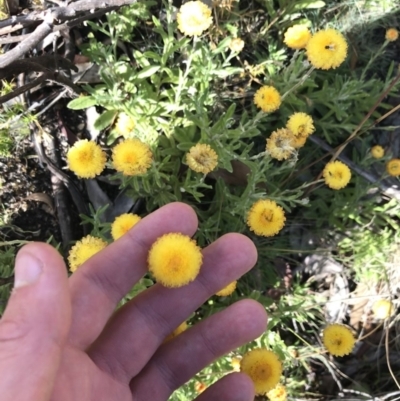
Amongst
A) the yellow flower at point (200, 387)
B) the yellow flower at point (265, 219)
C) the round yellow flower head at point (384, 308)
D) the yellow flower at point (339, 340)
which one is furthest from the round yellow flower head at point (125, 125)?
the round yellow flower head at point (384, 308)

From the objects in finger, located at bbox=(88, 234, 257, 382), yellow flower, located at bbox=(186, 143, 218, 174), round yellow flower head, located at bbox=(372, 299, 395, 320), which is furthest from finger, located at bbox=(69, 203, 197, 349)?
round yellow flower head, located at bbox=(372, 299, 395, 320)

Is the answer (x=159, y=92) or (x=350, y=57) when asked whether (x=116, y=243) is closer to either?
(x=159, y=92)

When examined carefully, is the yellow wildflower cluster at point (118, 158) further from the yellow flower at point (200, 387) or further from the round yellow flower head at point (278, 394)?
the round yellow flower head at point (278, 394)

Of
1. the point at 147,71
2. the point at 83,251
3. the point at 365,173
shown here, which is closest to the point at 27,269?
the point at 83,251

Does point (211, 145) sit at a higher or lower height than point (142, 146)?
lower

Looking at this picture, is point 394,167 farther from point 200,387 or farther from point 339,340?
point 200,387

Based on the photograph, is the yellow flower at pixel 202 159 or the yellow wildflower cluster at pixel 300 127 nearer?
the yellow flower at pixel 202 159

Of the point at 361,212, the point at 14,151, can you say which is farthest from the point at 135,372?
the point at 361,212
